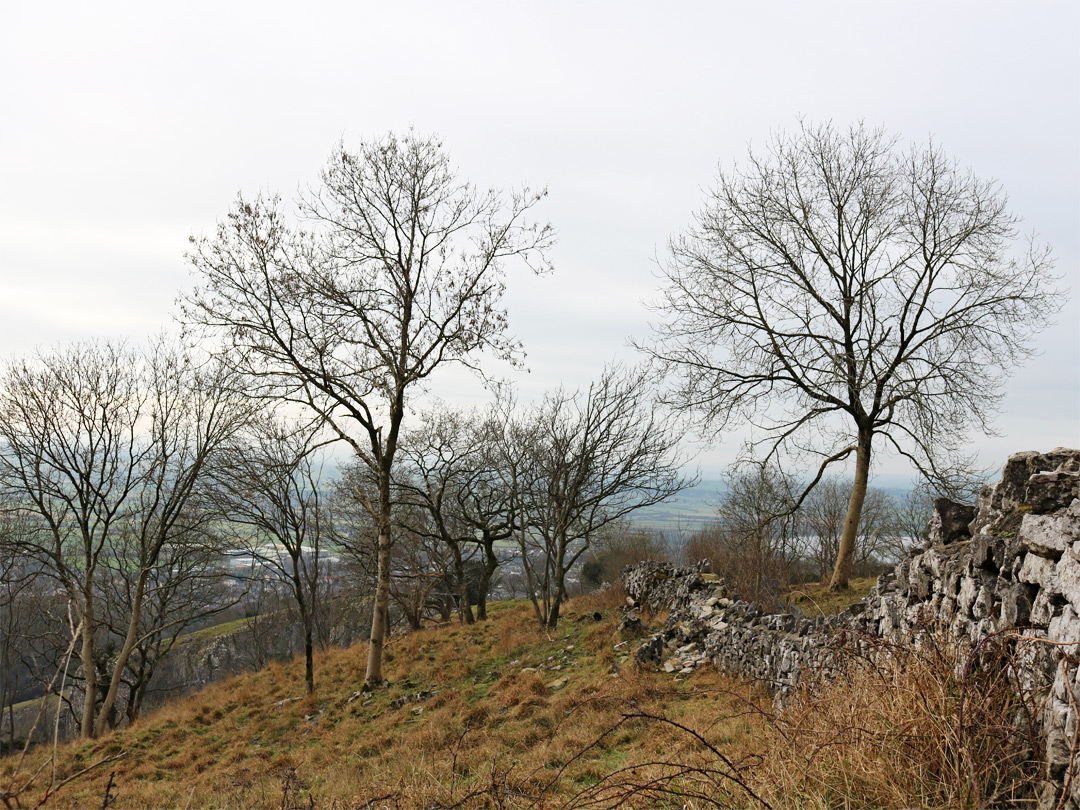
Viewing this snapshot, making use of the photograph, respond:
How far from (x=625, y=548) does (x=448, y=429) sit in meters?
14.1

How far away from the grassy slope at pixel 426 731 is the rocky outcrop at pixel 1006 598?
1.22 metres

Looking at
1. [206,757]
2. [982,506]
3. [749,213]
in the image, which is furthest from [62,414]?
[982,506]

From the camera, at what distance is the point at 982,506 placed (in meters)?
5.19

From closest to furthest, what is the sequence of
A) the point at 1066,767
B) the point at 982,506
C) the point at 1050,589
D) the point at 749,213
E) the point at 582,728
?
the point at 1066,767, the point at 1050,589, the point at 982,506, the point at 582,728, the point at 749,213

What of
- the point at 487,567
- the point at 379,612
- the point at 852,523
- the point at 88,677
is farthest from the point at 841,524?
the point at 88,677

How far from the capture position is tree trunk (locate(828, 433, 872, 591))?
13.0 m

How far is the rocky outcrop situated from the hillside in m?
0.50

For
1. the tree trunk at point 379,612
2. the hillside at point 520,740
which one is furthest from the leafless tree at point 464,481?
the tree trunk at point 379,612

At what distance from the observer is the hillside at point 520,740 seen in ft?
12.2

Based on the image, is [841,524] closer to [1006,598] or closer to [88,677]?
[1006,598]

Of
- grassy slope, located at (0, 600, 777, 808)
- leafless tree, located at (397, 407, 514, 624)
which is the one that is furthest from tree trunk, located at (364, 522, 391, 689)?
leafless tree, located at (397, 407, 514, 624)

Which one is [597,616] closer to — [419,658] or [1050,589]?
[419,658]

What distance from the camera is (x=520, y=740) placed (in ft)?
24.5

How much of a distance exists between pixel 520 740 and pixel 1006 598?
5705mm
